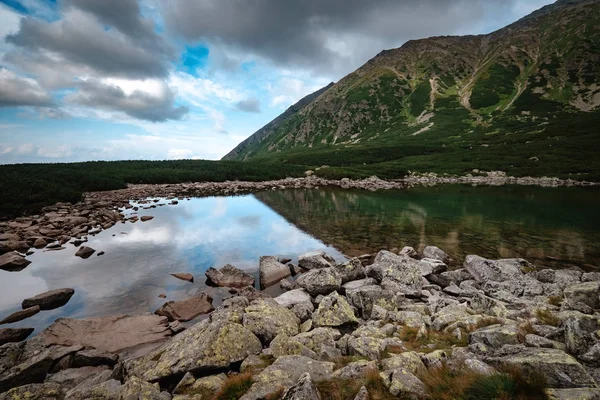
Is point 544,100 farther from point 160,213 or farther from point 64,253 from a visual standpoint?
point 64,253

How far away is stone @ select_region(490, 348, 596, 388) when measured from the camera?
5301mm

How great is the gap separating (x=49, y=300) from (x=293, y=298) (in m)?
11.9

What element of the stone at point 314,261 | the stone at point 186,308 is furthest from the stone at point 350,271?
the stone at point 186,308

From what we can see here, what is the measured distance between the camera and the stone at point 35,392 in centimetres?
706

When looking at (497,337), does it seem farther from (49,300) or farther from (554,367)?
(49,300)

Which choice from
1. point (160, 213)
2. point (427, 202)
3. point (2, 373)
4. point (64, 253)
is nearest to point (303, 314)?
point (2, 373)

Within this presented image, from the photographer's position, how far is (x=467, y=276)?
16109 mm

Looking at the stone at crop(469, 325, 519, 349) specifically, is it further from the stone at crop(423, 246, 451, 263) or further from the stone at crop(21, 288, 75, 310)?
the stone at crop(21, 288, 75, 310)

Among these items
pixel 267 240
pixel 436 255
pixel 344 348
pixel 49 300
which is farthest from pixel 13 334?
pixel 436 255

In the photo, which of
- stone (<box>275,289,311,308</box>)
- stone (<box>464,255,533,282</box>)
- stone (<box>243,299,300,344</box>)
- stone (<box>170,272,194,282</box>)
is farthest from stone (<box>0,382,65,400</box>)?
stone (<box>464,255,533,282</box>)

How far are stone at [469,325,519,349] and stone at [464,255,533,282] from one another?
836cm

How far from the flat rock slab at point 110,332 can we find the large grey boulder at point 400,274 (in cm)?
1043

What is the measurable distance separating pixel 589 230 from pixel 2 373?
41.5m

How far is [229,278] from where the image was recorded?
16.7m
